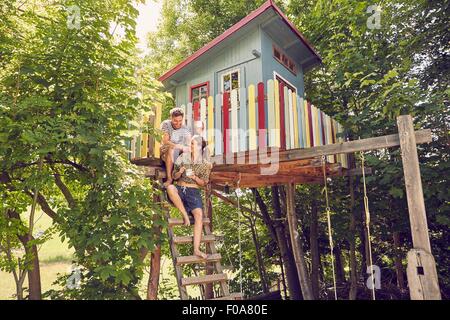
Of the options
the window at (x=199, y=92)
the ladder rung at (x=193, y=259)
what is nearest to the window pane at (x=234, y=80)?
the window at (x=199, y=92)

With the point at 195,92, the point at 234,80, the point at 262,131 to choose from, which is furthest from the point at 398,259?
the point at 195,92

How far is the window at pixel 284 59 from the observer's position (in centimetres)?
848

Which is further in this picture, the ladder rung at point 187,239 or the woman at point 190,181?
the woman at point 190,181

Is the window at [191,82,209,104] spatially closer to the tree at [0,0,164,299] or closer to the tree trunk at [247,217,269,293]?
the tree at [0,0,164,299]

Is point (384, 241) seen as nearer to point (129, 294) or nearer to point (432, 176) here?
point (432, 176)

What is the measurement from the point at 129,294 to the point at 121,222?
85 cm

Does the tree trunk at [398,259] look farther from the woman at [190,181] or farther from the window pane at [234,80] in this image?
the woman at [190,181]

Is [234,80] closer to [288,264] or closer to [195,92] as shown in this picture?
[195,92]

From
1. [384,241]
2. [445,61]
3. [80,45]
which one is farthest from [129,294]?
[384,241]

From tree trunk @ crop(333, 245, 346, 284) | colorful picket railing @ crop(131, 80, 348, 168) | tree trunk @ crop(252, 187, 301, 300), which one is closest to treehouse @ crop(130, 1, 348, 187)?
colorful picket railing @ crop(131, 80, 348, 168)

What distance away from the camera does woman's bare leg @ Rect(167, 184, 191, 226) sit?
491 centimetres

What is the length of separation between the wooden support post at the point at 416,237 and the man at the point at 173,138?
3.01 meters

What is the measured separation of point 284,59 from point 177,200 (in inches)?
226

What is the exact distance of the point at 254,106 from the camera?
17.9 ft
